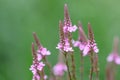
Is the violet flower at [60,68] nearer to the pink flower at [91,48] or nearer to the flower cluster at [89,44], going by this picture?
the flower cluster at [89,44]

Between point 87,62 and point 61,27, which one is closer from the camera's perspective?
point 61,27

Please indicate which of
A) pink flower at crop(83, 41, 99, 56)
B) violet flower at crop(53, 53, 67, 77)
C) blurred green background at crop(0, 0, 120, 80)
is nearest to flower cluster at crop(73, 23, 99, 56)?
pink flower at crop(83, 41, 99, 56)

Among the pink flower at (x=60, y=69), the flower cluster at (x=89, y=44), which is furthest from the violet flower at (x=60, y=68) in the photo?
the flower cluster at (x=89, y=44)

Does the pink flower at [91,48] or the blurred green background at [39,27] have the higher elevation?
the blurred green background at [39,27]

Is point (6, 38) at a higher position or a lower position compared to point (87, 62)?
higher

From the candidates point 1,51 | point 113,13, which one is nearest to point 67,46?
point 1,51

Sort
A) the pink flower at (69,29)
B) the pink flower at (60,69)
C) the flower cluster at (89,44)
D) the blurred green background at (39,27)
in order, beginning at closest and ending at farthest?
1. the flower cluster at (89,44)
2. the pink flower at (69,29)
3. the pink flower at (60,69)
4. the blurred green background at (39,27)

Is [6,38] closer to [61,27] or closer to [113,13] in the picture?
[113,13]

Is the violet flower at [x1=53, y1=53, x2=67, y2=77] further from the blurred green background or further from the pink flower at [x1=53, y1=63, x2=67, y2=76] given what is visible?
the blurred green background
